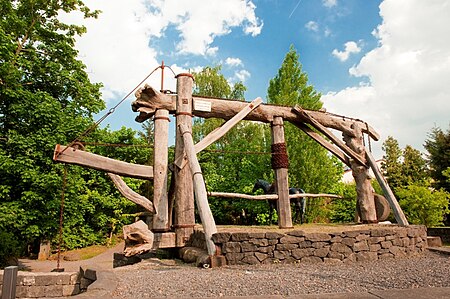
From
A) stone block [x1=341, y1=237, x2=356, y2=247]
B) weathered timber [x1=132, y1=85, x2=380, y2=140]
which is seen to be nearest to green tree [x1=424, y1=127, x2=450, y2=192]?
weathered timber [x1=132, y1=85, x2=380, y2=140]

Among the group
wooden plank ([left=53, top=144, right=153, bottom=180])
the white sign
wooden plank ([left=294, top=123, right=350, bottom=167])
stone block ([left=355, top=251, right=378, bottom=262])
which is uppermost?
the white sign

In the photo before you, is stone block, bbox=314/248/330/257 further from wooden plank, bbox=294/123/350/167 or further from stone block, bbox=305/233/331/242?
wooden plank, bbox=294/123/350/167

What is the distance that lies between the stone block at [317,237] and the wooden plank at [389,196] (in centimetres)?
280

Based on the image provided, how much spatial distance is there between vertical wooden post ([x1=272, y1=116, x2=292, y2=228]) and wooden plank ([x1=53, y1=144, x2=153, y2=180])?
2648mm

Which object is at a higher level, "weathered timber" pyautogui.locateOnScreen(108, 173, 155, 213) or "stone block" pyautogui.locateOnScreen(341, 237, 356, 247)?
"weathered timber" pyautogui.locateOnScreen(108, 173, 155, 213)

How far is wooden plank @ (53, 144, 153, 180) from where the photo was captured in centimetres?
545

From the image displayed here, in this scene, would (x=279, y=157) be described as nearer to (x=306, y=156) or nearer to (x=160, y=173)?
(x=160, y=173)

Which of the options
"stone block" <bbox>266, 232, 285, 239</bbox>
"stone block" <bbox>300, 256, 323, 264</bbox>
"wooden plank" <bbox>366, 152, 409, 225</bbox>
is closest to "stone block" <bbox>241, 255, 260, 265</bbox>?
"stone block" <bbox>266, 232, 285, 239</bbox>

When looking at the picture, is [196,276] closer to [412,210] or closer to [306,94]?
[306,94]

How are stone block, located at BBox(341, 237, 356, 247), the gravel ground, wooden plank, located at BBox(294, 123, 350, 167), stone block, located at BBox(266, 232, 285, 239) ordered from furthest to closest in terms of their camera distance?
wooden plank, located at BBox(294, 123, 350, 167) → stone block, located at BBox(341, 237, 356, 247) → stone block, located at BBox(266, 232, 285, 239) → the gravel ground

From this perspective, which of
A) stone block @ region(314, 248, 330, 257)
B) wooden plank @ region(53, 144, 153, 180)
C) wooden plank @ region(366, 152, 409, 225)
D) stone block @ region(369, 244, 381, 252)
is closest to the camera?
stone block @ region(314, 248, 330, 257)

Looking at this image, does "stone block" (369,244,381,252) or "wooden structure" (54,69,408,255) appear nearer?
"stone block" (369,244,381,252)

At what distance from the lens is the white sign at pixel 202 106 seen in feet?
20.5

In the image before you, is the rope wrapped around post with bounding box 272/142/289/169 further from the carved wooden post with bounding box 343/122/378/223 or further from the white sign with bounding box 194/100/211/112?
the carved wooden post with bounding box 343/122/378/223
